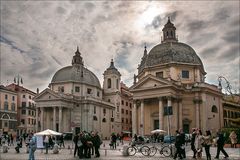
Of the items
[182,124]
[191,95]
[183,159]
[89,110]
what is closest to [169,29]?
[191,95]

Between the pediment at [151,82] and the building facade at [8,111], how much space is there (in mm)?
39769

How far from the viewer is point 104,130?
3302 inches

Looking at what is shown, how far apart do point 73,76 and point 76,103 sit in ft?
21.4

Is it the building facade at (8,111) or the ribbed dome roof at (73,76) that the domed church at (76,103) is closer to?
the ribbed dome roof at (73,76)

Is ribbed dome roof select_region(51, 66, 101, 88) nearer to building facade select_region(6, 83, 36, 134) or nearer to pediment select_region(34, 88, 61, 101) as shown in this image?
pediment select_region(34, 88, 61, 101)

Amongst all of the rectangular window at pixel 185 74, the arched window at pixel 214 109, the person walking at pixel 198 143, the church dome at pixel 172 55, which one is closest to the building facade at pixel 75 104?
the church dome at pixel 172 55

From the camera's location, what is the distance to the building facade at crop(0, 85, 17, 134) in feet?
273

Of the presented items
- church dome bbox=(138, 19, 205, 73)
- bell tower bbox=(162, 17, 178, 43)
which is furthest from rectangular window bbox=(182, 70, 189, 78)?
bell tower bbox=(162, 17, 178, 43)

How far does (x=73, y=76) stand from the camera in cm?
8006

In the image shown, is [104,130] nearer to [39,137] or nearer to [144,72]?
[144,72]

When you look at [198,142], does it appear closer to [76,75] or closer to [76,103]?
[76,103]

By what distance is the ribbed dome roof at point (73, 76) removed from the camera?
80.0 m

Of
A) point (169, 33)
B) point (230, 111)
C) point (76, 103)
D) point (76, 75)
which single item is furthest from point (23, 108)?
point (230, 111)

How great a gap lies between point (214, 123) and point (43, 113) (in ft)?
121
